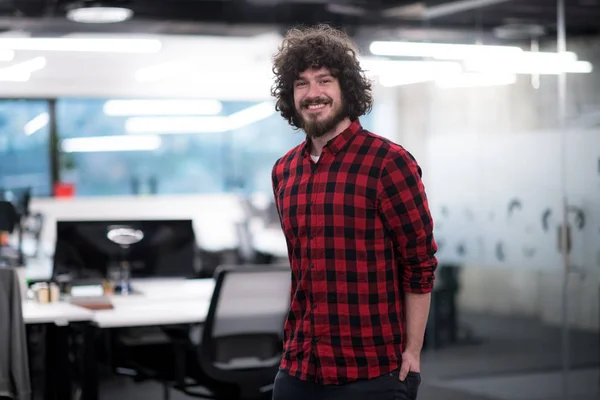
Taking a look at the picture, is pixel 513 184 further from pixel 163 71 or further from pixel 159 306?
pixel 163 71

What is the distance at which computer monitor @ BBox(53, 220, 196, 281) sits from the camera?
14.6ft

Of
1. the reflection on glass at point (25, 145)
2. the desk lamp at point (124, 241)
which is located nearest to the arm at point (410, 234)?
the desk lamp at point (124, 241)

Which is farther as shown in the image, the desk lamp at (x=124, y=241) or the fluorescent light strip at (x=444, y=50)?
the fluorescent light strip at (x=444, y=50)

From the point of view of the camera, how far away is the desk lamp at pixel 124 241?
447 centimetres

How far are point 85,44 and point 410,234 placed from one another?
756 cm

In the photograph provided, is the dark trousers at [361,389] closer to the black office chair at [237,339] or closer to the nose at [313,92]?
the nose at [313,92]

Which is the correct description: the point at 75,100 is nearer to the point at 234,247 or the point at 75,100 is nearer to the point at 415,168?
the point at 234,247

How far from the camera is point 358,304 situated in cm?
212

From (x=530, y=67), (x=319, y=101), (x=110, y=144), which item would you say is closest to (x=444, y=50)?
(x=530, y=67)

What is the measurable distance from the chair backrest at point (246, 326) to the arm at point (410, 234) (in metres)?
1.76

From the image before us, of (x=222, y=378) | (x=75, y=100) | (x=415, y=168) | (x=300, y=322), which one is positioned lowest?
(x=222, y=378)

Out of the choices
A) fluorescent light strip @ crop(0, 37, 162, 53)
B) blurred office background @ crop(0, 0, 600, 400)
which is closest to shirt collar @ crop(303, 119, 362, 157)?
blurred office background @ crop(0, 0, 600, 400)

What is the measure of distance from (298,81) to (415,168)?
358mm

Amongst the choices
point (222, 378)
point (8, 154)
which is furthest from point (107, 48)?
point (222, 378)
